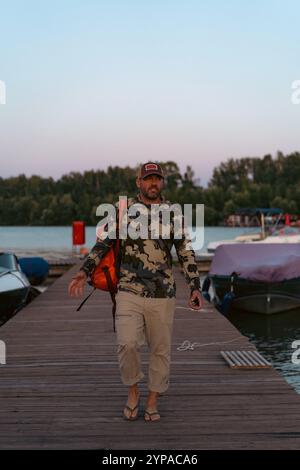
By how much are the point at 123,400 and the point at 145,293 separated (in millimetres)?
1544

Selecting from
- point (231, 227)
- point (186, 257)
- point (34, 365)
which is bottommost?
point (231, 227)

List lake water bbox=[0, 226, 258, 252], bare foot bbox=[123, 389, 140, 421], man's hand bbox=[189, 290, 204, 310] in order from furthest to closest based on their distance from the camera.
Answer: lake water bbox=[0, 226, 258, 252] < bare foot bbox=[123, 389, 140, 421] < man's hand bbox=[189, 290, 204, 310]

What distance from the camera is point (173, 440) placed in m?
5.00

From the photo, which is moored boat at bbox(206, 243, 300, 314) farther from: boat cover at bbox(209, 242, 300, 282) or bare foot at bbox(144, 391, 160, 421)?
bare foot at bbox(144, 391, 160, 421)

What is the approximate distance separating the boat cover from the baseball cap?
1219 centimetres

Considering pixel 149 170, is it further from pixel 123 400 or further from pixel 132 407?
pixel 123 400

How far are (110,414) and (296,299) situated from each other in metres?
12.6

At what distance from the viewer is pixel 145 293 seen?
209 inches

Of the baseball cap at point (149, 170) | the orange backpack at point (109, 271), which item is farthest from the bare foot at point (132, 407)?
the baseball cap at point (149, 170)

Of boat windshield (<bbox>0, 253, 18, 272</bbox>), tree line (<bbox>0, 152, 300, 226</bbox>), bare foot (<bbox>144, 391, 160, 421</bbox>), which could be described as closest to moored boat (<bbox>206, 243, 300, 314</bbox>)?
boat windshield (<bbox>0, 253, 18, 272</bbox>)

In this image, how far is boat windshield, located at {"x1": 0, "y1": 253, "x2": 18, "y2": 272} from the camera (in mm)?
17064

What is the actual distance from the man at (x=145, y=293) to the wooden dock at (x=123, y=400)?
53cm

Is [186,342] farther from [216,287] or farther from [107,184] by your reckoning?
[107,184]

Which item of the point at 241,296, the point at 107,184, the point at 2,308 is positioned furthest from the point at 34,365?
the point at 107,184
